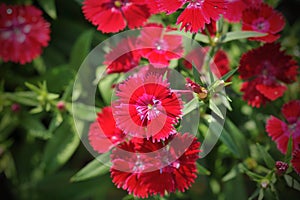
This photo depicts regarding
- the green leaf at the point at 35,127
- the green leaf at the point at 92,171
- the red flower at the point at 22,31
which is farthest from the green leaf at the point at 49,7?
the green leaf at the point at 92,171

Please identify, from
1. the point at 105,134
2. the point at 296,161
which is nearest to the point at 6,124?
the point at 105,134

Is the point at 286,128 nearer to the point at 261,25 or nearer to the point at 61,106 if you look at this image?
the point at 261,25

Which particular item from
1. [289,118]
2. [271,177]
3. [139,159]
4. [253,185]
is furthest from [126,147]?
[253,185]

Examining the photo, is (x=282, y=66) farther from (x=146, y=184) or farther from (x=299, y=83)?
(x=146, y=184)

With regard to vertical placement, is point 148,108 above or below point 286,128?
above

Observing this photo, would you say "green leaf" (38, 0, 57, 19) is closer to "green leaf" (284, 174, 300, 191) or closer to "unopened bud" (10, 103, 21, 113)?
"unopened bud" (10, 103, 21, 113)

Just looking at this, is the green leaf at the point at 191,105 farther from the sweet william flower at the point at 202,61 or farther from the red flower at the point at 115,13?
the red flower at the point at 115,13
